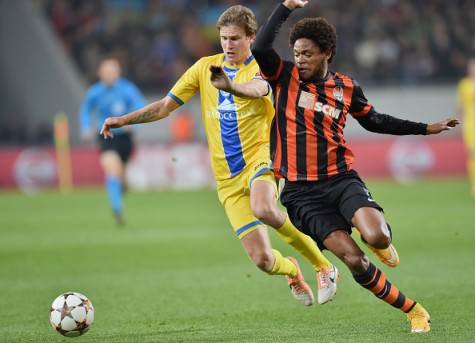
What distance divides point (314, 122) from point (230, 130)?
3.22ft

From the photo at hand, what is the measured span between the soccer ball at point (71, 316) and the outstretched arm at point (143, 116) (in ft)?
4.50

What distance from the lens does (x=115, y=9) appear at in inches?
1056

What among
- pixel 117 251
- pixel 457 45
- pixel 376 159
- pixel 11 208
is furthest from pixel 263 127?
pixel 457 45

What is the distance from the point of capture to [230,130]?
7.32 meters

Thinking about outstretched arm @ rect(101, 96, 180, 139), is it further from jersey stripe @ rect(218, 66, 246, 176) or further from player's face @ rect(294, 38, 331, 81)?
player's face @ rect(294, 38, 331, 81)

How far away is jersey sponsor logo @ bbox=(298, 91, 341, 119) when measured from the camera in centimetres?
654

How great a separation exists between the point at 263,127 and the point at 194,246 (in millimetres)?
5453

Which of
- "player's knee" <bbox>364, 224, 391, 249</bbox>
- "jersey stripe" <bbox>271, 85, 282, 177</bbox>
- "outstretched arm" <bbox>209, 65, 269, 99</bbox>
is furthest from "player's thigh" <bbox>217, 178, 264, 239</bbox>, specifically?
"player's knee" <bbox>364, 224, 391, 249</bbox>

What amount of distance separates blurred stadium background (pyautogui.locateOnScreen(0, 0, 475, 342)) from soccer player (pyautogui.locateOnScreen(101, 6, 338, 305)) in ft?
1.46

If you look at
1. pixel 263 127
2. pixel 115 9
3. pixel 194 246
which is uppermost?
pixel 115 9

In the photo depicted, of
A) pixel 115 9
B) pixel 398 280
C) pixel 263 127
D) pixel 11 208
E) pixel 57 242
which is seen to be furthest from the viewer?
pixel 115 9

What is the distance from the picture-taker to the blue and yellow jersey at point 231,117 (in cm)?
729

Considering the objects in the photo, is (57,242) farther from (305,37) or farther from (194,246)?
(305,37)

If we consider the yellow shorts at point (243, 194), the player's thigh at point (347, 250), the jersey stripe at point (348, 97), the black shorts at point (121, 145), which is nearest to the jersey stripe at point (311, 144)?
the jersey stripe at point (348, 97)
